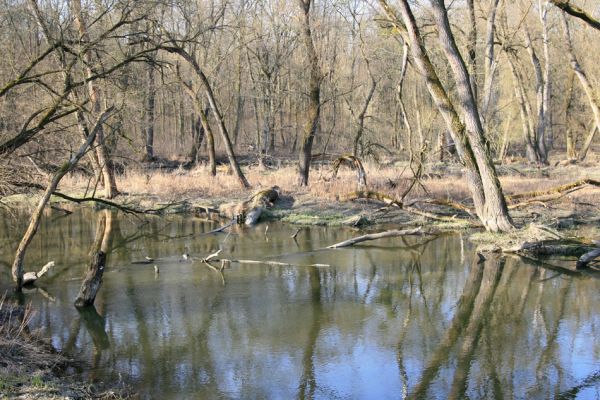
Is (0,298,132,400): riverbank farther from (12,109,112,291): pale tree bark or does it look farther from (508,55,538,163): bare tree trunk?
(508,55,538,163): bare tree trunk

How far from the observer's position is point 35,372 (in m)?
6.44

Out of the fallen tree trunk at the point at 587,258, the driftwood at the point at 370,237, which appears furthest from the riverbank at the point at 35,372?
the fallen tree trunk at the point at 587,258

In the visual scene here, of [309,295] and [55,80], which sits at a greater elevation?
[55,80]

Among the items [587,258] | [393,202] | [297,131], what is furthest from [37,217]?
[297,131]

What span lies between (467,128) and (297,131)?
2556 cm

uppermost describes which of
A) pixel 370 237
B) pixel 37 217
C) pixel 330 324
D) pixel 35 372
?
pixel 37 217

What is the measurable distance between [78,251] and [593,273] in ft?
35.7

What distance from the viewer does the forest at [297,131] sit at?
37.0 ft

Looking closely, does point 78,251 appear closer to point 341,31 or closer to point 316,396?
point 316,396

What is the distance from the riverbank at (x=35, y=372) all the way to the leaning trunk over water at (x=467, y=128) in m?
9.86

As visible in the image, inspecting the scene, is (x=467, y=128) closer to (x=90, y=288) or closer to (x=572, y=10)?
(x=572, y=10)

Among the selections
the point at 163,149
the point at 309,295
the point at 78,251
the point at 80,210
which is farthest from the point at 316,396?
the point at 163,149

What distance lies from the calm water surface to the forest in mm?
773

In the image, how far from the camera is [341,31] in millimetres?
32438
